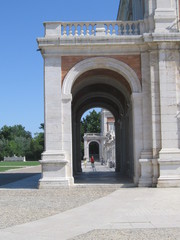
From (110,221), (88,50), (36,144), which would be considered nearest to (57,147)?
(88,50)

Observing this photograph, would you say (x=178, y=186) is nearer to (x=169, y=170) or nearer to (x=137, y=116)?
(x=169, y=170)

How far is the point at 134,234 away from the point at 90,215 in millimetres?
2293

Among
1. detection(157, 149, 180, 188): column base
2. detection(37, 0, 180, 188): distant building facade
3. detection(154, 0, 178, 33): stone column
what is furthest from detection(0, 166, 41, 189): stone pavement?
detection(154, 0, 178, 33): stone column

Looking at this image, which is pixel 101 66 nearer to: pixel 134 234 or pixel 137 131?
pixel 137 131

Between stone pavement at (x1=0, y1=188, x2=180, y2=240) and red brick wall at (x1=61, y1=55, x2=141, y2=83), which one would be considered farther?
red brick wall at (x1=61, y1=55, x2=141, y2=83)

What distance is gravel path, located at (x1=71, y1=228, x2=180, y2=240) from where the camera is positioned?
23.5ft

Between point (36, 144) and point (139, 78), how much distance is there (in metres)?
73.2

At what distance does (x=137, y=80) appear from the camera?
677 inches

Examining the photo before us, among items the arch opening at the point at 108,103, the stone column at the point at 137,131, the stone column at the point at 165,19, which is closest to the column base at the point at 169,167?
the stone column at the point at 137,131

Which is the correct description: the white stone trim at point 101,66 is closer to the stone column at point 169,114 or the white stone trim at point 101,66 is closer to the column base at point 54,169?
the stone column at point 169,114

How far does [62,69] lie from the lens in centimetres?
1722

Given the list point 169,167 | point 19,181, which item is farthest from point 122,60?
point 19,181

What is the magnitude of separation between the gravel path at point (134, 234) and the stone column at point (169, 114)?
8.35m

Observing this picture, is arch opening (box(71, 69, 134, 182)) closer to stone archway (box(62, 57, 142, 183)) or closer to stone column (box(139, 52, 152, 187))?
stone archway (box(62, 57, 142, 183))
